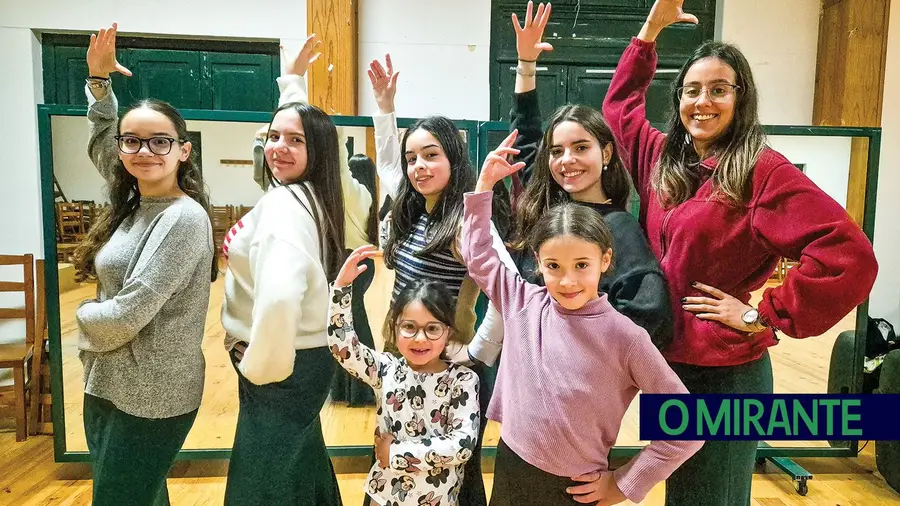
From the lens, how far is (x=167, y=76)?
3779 millimetres

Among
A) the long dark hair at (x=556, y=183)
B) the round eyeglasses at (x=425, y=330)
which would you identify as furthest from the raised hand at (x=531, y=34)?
the round eyeglasses at (x=425, y=330)

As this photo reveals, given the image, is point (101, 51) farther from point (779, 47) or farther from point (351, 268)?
point (779, 47)

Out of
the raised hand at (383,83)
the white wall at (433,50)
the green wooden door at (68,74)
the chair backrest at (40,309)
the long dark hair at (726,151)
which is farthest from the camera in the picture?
the green wooden door at (68,74)

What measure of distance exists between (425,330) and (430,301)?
0.08 m

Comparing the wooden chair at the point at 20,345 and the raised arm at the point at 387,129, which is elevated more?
the raised arm at the point at 387,129

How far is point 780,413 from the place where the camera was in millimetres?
1465

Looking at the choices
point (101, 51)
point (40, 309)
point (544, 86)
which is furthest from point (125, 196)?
point (544, 86)

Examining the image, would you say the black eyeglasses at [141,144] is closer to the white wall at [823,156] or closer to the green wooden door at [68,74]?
the white wall at [823,156]

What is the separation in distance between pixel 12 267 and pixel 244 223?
271 centimetres

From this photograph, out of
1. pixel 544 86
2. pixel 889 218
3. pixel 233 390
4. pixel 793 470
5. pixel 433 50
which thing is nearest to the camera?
pixel 233 390

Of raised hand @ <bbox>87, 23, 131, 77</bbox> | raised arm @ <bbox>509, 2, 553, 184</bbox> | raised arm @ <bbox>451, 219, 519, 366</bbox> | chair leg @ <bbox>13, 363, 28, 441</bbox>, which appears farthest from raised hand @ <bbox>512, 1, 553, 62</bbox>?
chair leg @ <bbox>13, 363, 28, 441</bbox>

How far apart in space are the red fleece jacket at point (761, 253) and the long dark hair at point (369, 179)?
0.90 meters

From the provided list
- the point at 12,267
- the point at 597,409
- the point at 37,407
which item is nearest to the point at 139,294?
the point at 597,409

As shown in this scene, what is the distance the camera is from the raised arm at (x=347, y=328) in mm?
1473
